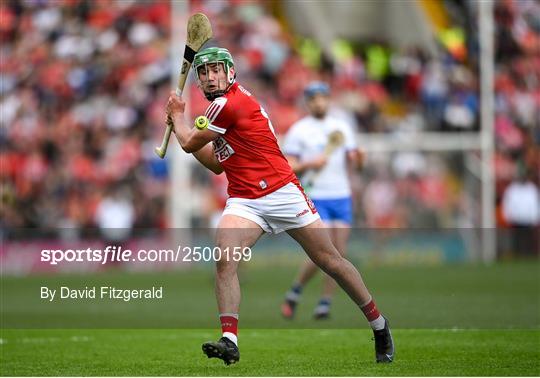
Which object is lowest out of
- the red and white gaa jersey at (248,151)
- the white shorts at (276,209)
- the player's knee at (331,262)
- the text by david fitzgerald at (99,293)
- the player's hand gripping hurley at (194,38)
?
the text by david fitzgerald at (99,293)

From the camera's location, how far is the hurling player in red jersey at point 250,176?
31.3 feet

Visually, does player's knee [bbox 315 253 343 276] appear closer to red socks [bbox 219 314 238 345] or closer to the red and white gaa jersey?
the red and white gaa jersey

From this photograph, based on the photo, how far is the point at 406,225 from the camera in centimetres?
2589

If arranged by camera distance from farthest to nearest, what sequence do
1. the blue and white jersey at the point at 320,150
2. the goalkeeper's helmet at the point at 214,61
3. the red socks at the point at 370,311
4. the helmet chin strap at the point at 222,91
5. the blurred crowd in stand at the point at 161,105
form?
the blurred crowd in stand at the point at 161,105, the blue and white jersey at the point at 320,150, the red socks at the point at 370,311, the helmet chin strap at the point at 222,91, the goalkeeper's helmet at the point at 214,61

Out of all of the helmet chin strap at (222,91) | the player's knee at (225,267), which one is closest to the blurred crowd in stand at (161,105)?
the helmet chin strap at (222,91)

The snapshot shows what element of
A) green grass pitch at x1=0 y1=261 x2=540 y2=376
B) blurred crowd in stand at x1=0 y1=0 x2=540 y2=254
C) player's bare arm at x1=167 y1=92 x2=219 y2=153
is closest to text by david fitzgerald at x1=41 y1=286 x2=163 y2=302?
green grass pitch at x1=0 y1=261 x2=540 y2=376


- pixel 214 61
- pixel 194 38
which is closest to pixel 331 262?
pixel 214 61

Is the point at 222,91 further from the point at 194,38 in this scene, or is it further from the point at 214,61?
the point at 194,38

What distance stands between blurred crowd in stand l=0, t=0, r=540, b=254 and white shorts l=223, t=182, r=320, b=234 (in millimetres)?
15023

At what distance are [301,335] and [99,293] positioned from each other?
20.1 feet

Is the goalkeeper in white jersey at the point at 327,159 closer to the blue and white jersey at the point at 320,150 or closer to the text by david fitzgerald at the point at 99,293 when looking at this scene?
the blue and white jersey at the point at 320,150

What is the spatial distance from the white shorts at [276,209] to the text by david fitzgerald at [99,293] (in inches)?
278

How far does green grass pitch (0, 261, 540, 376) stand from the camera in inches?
383

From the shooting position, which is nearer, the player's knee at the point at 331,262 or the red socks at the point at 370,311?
the player's knee at the point at 331,262
